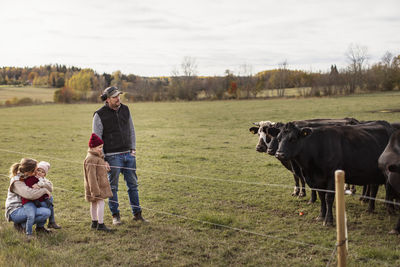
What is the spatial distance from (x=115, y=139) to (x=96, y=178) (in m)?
0.83

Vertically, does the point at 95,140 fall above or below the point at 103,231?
above

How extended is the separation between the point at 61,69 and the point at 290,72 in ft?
262

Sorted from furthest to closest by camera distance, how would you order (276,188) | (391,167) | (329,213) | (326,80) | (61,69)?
(61,69)
(326,80)
(276,188)
(329,213)
(391,167)

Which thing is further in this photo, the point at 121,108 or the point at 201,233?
the point at 121,108

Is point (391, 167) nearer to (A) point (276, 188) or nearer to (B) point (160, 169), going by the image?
(A) point (276, 188)

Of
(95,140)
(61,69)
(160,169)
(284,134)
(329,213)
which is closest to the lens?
(95,140)

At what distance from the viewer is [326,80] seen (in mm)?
64375

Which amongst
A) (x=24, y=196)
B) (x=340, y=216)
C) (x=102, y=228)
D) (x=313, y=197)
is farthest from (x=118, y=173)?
(x=313, y=197)

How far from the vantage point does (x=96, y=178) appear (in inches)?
240

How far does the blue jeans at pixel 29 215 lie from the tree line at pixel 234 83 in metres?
57.2

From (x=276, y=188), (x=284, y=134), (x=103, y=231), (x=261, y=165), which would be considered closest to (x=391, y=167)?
(x=284, y=134)

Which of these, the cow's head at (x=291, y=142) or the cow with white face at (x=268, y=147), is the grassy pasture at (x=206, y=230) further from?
the cow's head at (x=291, y=142)

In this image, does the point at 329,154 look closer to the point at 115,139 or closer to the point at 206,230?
the point at 206,230

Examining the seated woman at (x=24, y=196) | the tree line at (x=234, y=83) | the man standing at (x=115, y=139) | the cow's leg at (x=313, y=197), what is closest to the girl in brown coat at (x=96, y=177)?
the man standing at (x=115, y=139)
